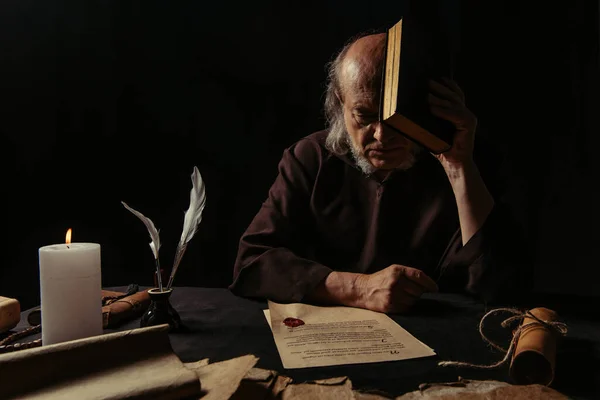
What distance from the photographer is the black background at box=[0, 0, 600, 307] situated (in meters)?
2.32

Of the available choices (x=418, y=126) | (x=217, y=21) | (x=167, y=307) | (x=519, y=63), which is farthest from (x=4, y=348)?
(x=519, y=63)

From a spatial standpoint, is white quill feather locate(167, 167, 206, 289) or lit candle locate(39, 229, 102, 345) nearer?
lit candle locate(39, 229, 102, 345)

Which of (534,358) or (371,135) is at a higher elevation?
(371,135)

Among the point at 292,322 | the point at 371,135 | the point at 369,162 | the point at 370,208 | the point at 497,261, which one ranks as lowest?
the point at 292,322

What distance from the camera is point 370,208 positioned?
201 centimetres

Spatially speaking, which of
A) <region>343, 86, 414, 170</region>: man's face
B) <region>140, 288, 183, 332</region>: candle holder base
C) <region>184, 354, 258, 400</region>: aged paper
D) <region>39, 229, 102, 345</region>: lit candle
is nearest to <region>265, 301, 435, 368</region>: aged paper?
<region>184, 354, 258, 400</region>: aged paper

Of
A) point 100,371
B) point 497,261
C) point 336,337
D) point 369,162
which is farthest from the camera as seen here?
point 369,162

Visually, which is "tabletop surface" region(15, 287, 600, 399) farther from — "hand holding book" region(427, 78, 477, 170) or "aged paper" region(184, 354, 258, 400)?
"hand holding book" region(427, 78, 477, 170)

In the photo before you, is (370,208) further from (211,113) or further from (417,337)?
(211,113)

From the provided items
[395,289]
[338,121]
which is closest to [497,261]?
[395,289]

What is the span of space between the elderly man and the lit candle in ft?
2.02

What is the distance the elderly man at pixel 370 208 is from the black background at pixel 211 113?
468 millimetres

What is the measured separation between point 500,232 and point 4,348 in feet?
4.76

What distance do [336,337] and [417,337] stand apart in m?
0.20
